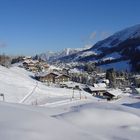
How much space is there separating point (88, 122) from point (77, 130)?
1.06 metres

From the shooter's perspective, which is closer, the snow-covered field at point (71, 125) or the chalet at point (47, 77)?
the snow-covered field at point (71, 125)

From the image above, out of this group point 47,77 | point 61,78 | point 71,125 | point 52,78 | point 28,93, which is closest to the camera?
point 71,125

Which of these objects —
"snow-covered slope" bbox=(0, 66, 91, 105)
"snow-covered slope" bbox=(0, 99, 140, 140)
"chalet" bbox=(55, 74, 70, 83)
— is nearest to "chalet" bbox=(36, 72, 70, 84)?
"chalet" bbox=(55, 74, 70, 83)

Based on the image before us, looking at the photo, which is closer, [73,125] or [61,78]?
[73,125]

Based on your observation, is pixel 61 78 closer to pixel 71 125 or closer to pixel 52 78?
pixel 52 78

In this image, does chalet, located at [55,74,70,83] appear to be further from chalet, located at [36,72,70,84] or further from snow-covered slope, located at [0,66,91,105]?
snow-covered slope, located at [0,66,91,105]

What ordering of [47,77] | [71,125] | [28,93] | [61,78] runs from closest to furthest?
[71,125] < [28,93] < [47,77] < [61,78]

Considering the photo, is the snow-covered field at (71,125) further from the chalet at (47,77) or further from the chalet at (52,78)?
the chalet at (52,78)

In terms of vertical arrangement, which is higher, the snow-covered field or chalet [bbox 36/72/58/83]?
chalet [bbox 36/72/58/83]

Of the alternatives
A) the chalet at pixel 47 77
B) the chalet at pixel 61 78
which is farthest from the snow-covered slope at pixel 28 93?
the chalet at pixel 61 78

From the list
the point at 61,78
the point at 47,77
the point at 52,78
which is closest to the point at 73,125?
the point at 47,77

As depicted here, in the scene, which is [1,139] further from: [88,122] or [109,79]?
[109,79]

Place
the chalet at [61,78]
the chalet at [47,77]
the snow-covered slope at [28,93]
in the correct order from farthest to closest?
the chalet at [61,78] < the chalet at [47,77] < the snow-covered slope at [28,93]

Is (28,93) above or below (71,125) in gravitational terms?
above
